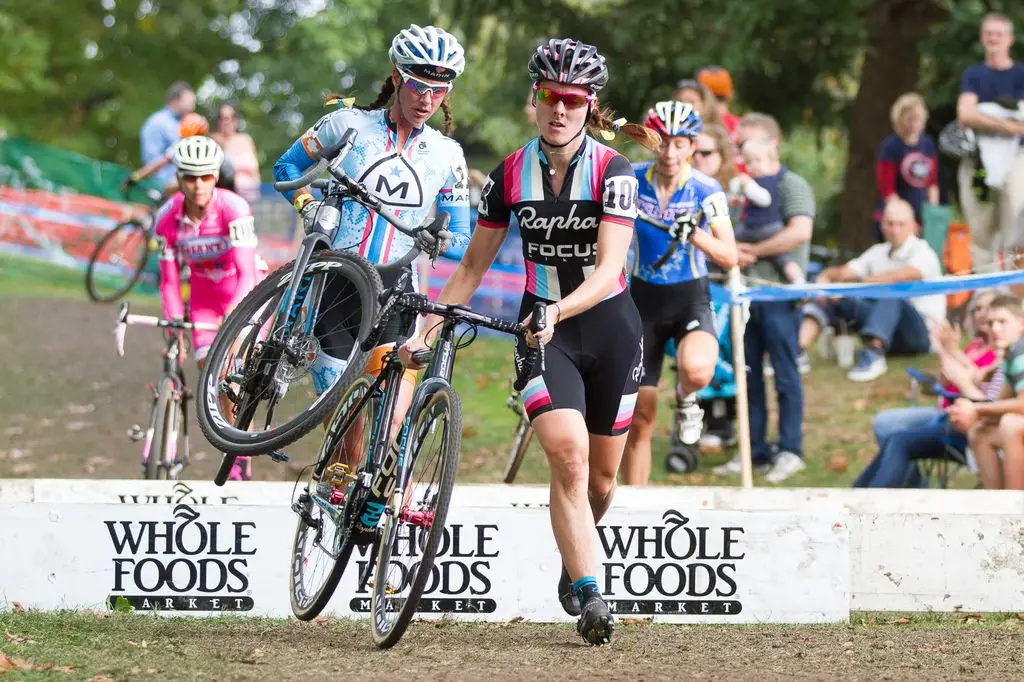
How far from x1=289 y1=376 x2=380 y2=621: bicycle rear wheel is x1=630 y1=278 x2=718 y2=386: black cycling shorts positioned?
294 centimetres

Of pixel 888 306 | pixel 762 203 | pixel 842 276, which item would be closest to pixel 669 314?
pixel 762 203

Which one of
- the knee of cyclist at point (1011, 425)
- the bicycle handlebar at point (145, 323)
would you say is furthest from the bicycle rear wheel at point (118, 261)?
the knee of cyclist at point (1011, 425)

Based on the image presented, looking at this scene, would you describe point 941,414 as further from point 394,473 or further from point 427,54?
point 394,473

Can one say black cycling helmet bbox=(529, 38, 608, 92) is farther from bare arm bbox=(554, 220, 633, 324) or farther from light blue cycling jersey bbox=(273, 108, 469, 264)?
light blue cycling jersey bbox=(273, 108, 469, 264)

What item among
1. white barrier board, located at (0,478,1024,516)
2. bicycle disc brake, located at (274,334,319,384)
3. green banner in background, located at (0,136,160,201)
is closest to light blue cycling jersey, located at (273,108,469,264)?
bicycle disc brake, located at (274,334,319,384)

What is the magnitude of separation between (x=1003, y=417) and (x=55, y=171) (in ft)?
58.3

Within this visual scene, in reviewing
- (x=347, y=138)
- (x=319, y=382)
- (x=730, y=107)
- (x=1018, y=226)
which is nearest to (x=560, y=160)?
(x=347, y=138)

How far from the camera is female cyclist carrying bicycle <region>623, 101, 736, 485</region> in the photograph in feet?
32.3

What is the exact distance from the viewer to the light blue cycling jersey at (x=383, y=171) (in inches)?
306

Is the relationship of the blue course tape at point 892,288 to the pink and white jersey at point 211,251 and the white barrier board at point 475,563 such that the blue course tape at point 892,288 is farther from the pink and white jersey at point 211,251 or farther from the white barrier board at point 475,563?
the white barrier board at point 475,563

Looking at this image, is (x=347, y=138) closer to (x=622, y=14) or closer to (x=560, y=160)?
(x=560, y=160)

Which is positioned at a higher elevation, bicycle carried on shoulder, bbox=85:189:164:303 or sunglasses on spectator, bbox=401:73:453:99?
bicycle carried on shoulder, bbox=85:189:164:303

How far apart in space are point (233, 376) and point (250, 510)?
37.7 inches

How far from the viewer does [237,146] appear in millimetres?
18047
